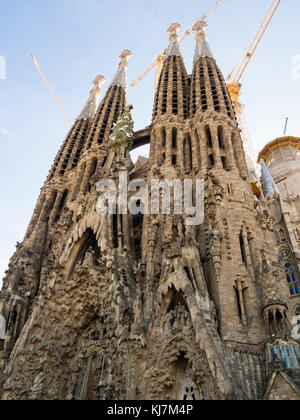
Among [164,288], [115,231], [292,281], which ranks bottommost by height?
[164,288]

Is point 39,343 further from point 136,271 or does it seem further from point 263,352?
point 263,352

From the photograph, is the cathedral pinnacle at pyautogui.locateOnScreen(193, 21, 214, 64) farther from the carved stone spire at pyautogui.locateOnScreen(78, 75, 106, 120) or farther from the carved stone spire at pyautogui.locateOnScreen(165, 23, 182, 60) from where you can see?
the carved stone spire at pyautogui.locateOnScreen(78, 75, 106, 120)

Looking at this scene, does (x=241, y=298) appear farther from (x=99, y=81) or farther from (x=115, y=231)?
(x=99, y=81)

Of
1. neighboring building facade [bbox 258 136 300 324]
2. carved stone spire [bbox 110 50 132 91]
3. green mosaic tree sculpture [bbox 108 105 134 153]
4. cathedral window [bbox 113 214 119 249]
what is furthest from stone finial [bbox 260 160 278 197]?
carved stone spire [bbox 110 50 132 91]

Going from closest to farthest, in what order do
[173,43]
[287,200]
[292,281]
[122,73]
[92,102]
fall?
[292,281], [287,200], [173,43], [92,102], [122,73]

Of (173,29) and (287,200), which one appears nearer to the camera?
(287,200)

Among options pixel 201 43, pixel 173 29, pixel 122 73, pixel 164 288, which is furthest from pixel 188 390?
pixel 173 29

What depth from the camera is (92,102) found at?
39.3 meters

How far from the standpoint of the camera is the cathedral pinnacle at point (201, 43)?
31.5 metres

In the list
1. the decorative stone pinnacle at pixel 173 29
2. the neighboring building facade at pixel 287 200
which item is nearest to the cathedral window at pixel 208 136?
the neighboring building facade at pixel 287 200

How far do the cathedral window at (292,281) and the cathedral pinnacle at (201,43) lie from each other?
17.9m

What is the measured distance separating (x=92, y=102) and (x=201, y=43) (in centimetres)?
1242

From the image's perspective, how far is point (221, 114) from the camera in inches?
914

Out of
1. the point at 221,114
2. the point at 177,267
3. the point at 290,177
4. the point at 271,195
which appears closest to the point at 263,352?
the point at 177,267
